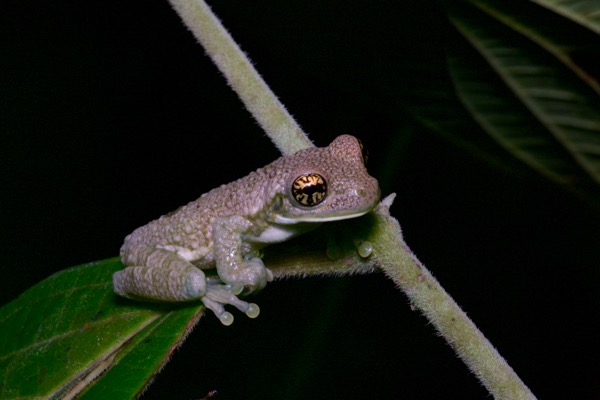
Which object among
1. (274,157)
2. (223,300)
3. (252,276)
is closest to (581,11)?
(252,276)

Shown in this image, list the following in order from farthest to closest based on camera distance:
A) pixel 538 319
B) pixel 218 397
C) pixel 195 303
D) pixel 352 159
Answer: pixel 538 319 < pixel 218 397 < pixel 352 159 < pixel 195 303

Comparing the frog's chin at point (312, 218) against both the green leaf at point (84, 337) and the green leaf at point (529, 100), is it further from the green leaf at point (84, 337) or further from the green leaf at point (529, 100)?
the green leaf at point (529, 100)

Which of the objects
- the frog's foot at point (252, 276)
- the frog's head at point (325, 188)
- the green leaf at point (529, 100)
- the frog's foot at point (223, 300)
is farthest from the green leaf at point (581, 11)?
the frog's foot at point (223, 300)

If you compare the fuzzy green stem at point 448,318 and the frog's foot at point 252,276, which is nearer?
the fuzzy green stem at point 448,318

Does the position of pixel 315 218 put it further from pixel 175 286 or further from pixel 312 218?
pixel 175 286

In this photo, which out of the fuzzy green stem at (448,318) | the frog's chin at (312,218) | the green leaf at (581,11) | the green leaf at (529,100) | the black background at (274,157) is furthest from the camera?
the black background at (274,157)

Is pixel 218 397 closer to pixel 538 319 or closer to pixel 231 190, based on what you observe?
pixel 231 190

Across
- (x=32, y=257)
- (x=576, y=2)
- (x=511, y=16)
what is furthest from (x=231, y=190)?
(x=32, y=257)

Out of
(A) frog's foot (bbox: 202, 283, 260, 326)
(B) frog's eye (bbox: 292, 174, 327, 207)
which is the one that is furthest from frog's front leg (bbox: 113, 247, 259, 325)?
(B) frog's eye (bbox: 292, 174, 327, 207)
